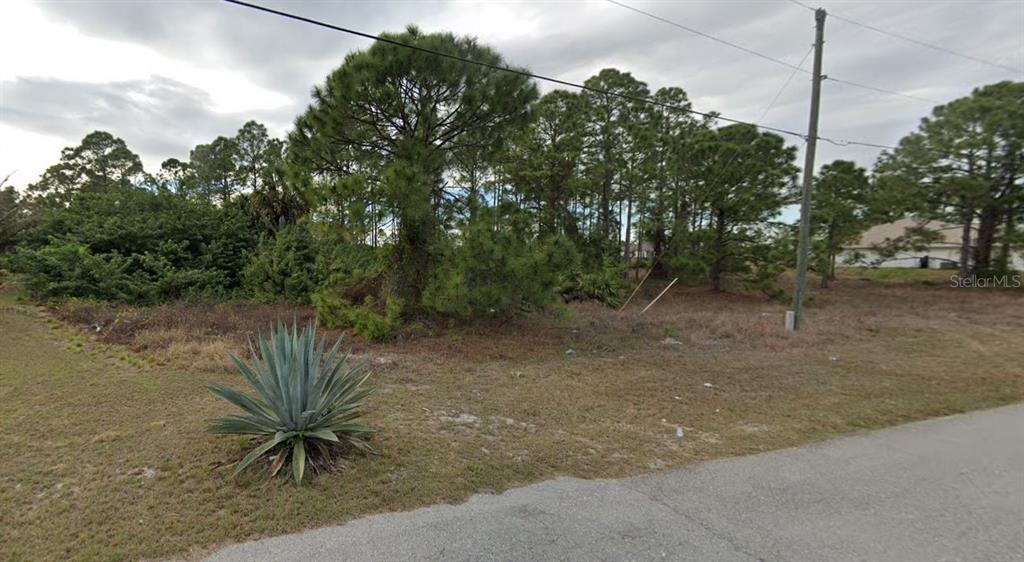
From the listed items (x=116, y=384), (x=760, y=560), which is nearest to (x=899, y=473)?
(x=760, y=560)

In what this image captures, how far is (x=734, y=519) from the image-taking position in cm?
307

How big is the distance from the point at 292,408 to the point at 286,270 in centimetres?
1208

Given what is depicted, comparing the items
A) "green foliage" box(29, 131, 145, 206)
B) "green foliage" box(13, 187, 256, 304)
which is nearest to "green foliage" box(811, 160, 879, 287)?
"green foliage" box(13, 187, 256, 304)

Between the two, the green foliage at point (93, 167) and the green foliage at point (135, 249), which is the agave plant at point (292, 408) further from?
the green foliage at point (93, 167)

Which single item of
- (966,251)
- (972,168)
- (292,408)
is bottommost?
(292,408)

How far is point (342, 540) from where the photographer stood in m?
2.74

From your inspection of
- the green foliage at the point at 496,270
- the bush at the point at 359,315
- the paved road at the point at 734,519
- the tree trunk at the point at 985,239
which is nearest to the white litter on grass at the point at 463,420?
the paved road at the point at 734,519

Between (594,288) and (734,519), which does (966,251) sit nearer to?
(594,288)

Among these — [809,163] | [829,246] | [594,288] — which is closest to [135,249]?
[594,288]

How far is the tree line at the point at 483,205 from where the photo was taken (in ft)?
28.5

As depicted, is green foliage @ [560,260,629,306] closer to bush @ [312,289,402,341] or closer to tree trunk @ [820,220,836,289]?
bush @ [312,289,402,341]

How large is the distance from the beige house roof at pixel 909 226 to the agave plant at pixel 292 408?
2572 cm

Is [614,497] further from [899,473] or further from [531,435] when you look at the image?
[899,473]

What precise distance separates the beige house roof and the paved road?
22074 millimetres
